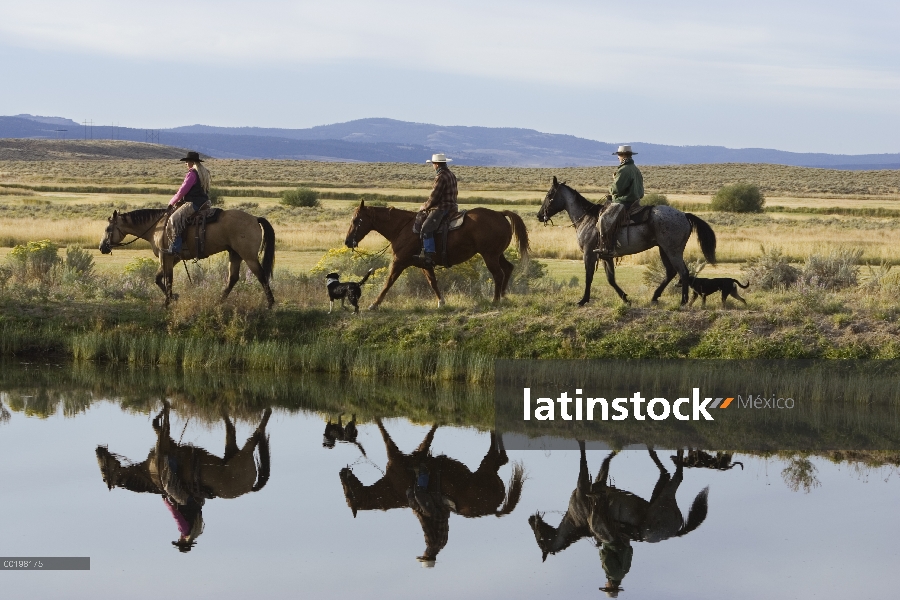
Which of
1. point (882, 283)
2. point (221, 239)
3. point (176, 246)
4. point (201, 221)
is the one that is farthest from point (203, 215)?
point (882, 283)

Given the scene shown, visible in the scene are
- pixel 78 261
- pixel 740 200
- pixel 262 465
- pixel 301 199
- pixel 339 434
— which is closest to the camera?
pixel 262 465

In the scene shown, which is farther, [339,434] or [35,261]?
[35,261]

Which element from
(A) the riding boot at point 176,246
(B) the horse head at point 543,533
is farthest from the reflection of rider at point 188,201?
(B) the horse head at point 543,533

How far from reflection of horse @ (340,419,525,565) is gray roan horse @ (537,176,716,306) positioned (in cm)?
552

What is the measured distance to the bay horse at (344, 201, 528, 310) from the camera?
17.7 metres

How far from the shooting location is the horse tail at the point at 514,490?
1077cm

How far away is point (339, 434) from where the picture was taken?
535 inches

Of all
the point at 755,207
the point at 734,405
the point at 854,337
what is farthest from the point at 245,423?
Answer: the point at 755,207

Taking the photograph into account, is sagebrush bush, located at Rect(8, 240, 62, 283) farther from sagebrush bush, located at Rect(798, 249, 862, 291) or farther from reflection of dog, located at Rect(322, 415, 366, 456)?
sagebrush bush, located at Rect(798, 249, 862, 291)

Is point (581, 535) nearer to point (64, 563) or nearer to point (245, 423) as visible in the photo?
point (64, 563)

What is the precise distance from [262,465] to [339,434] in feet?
5.26

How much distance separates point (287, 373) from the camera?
17141 mm

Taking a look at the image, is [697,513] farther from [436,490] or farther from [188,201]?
[188,201]

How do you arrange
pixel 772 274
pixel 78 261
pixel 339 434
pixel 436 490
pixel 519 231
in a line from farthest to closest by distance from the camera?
pixel 78 261
pixel 772 274
pixel 519 231
pixel 339 434
pixel 436 490
